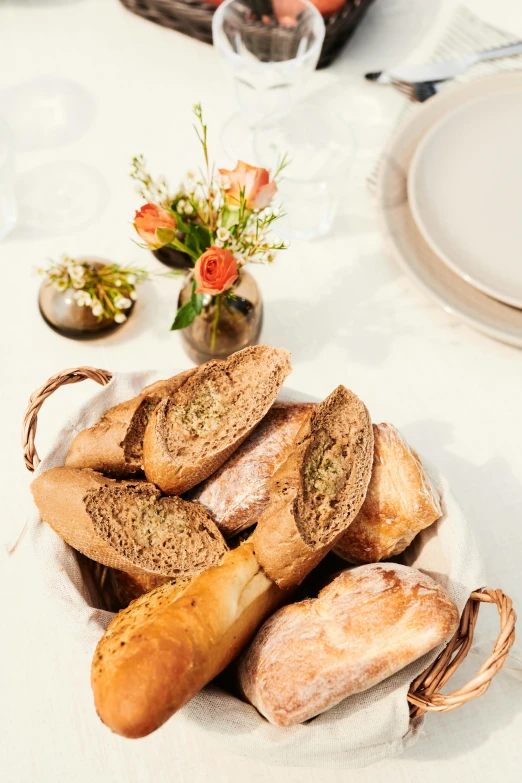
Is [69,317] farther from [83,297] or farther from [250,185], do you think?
[250,185]

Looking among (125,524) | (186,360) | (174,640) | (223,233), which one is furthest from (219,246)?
(174,640)

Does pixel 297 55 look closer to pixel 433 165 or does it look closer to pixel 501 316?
pixel 433 165

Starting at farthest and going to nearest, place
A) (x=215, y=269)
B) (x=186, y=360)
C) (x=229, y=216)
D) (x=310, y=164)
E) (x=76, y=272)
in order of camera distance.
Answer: (x=310, y=164), (x=186, y=360), (x=76, y=272), (x=229, y=216), (x=215, y=269)

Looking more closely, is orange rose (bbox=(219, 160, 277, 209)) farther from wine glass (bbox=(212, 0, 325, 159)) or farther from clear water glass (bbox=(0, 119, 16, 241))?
clear water glass (bbox=(0, 119, 16, 241))

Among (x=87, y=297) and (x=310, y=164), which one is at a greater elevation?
(x=310, y=164)

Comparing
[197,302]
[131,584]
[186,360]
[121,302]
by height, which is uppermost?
[197,302]

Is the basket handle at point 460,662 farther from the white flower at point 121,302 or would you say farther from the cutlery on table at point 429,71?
the cutlery on table at point 429,71

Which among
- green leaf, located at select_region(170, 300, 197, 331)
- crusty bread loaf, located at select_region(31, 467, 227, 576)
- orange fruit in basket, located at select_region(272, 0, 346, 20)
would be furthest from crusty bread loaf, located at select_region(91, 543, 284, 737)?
orange fruit in basket, located at select_region(272, 0, 346, 20)
